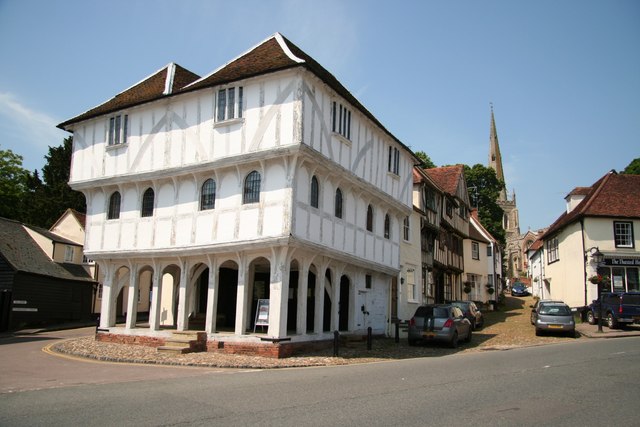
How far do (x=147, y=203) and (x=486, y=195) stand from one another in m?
49.5

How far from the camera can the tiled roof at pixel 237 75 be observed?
1900 cm

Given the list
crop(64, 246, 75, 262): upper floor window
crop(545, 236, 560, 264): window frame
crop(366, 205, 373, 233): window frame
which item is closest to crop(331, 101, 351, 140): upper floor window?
crop(366, 205, 373, 233): window frame

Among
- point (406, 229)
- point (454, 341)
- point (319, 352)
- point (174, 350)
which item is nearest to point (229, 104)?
point (174, 350)

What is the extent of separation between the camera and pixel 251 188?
1952 cm

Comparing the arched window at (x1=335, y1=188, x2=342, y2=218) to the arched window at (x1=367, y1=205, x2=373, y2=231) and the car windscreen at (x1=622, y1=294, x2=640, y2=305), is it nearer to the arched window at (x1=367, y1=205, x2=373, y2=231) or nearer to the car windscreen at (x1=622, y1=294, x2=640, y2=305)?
the arched window at (x1=367, y1=205, x2=373, y2=231)

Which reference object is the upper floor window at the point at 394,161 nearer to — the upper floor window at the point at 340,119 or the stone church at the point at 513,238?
the upper floor window at the point at 340,119

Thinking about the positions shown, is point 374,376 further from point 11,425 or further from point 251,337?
point 11,425

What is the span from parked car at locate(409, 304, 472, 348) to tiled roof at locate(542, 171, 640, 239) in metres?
16.3

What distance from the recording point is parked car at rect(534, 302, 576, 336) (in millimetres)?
24516

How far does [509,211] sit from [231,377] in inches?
4242

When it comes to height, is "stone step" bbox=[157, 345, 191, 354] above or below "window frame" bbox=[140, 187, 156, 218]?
below

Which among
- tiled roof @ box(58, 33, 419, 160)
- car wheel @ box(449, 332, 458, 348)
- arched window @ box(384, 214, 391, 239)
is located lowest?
car wheel @ box(449, 332, 458, 348)

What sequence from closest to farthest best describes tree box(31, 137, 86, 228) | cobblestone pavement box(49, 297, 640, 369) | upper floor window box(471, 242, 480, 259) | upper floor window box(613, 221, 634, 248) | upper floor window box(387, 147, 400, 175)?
cobblestone pavement box(49, 297, 640, 369)
upper floor window box(387, 147, 400, 175)
upper floor window box(613, 221, 634, 248)
upper floor window box(471, 242, 480, 259)
tree box(31, 137, 86, 228)

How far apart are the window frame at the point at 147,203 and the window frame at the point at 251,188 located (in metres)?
5.07
